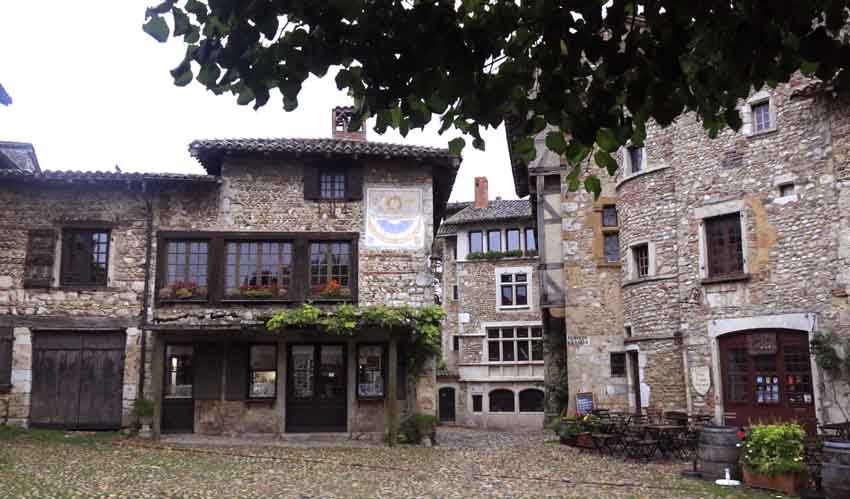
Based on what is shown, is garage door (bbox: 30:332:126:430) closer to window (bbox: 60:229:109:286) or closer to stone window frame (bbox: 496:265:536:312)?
window (bbox: 60:229:109:286)

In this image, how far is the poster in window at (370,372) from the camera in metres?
16.7

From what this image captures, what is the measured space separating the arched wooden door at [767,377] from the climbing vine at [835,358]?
1.41ft

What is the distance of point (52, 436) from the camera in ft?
49.7

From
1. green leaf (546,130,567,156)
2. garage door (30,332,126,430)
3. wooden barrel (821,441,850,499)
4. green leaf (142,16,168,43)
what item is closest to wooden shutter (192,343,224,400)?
garage door (30,332,126,430)

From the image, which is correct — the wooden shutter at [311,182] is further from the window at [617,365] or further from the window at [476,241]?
the window at [476,241]

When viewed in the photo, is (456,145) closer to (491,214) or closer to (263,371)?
(263,371)

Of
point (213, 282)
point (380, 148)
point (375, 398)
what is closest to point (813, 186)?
point (380, 148)

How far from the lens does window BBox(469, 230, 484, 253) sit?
32.7m

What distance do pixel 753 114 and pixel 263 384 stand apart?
12069mm

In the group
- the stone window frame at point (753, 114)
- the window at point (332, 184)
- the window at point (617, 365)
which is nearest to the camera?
the stone window frame at point (753, 114)

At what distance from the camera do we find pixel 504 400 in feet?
104

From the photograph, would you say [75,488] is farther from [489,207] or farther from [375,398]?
[489,207]

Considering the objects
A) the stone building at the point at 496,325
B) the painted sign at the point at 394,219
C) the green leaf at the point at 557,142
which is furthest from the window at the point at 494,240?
the green leaf at the point at 557,142

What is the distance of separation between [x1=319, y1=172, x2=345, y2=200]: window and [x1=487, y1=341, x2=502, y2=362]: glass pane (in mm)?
16222
